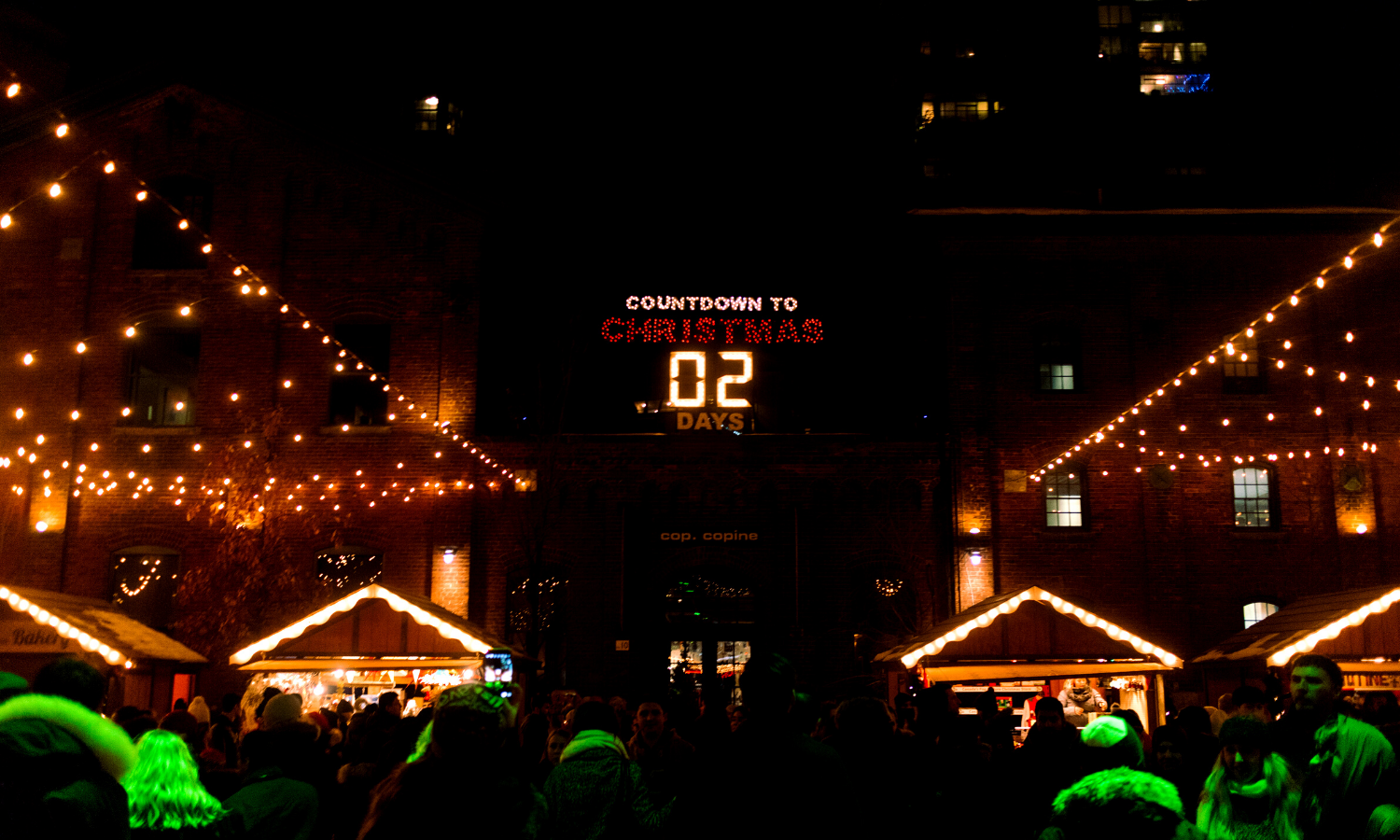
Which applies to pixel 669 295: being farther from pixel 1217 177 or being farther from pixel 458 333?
pixel 1217 177

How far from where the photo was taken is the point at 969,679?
1512cm

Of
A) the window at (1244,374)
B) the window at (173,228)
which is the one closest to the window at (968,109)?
the window at (1244,374)

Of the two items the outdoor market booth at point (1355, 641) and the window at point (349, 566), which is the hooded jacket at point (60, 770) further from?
the window at point (349, 566)

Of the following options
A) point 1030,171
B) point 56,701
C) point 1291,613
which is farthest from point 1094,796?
point 1030,171

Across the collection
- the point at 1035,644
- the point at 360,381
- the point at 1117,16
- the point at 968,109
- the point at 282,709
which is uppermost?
the point at 1117,16

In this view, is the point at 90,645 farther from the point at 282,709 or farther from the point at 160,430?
the point at 282,709

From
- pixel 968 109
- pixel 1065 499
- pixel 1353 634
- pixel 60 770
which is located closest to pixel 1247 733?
pixel 60 770

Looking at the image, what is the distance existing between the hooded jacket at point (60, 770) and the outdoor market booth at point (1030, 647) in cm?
1246

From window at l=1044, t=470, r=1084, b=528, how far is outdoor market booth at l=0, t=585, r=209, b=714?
15.2m

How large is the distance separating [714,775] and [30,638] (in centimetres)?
1467

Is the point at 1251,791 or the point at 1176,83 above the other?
the point at 1176,83

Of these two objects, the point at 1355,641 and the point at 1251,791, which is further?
the point at 1355,641

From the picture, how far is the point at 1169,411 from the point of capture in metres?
22.3

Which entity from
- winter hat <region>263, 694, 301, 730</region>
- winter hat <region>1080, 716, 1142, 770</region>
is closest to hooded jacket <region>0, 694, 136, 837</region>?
winter hat <region>263, 694, 301, 730</region>
